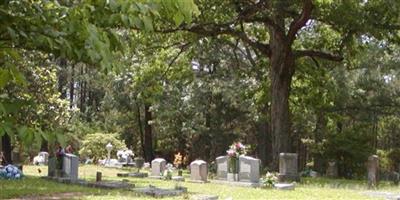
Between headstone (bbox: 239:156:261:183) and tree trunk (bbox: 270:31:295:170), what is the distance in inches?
144

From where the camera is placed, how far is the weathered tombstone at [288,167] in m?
19.4

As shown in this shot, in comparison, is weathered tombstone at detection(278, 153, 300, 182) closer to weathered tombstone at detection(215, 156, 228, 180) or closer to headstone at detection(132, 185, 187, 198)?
weathered tombstone at detection(215, 156, 228, 180)

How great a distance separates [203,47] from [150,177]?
7804 mm

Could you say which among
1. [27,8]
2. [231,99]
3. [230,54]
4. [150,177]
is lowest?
[150,177]

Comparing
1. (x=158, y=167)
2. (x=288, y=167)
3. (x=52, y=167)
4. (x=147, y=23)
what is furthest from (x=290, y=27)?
(x=147, y=23)

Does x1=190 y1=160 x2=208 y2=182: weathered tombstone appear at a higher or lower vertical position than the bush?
lower

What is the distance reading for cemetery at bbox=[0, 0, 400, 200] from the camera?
7.52 ft

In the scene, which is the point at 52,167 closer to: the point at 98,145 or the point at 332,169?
the point at 332,169

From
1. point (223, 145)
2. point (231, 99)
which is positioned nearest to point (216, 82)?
point (231, 99)

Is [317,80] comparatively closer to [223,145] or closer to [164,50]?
[164,50]

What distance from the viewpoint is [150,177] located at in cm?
2158

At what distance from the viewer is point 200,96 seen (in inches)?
1404

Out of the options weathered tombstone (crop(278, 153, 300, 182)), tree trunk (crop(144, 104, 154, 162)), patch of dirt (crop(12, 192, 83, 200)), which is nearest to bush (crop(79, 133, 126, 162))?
tree trunk (crop(144, 104, 154, 162))

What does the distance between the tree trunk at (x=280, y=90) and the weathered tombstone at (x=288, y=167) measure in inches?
88.9
